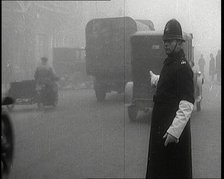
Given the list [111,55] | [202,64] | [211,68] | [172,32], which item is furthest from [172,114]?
[211,68]

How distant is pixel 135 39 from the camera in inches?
340

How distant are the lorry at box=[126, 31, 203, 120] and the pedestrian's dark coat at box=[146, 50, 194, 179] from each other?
15.1ft

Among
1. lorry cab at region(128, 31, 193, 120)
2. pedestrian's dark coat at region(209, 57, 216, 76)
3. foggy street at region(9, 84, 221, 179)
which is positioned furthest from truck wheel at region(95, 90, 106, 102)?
pedestrian's dark coat at region(209, 57, 216, 76)

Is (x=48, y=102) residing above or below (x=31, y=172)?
above

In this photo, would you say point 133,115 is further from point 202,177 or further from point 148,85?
point 202,177

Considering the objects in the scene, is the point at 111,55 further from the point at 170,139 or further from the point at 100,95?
the point at 170,139

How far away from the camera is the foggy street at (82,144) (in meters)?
3.19

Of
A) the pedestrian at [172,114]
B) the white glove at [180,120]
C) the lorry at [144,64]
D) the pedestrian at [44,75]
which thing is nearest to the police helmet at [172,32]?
the pedestrian at [172,114]

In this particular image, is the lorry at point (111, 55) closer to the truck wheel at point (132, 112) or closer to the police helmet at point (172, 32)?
the truck wheel at point (132, 112)

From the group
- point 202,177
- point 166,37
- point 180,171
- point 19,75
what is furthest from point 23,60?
point 202,177

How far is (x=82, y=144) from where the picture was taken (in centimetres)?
428

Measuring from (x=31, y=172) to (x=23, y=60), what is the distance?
3.20 ft

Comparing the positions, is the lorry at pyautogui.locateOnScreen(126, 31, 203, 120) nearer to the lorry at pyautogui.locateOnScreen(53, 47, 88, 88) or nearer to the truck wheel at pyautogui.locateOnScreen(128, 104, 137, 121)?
the truck wheel at pyautogui.locateOnScreen(128, 104, 137, 121)

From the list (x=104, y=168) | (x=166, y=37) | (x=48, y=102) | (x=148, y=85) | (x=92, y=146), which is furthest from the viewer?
(x=148, y=85)
